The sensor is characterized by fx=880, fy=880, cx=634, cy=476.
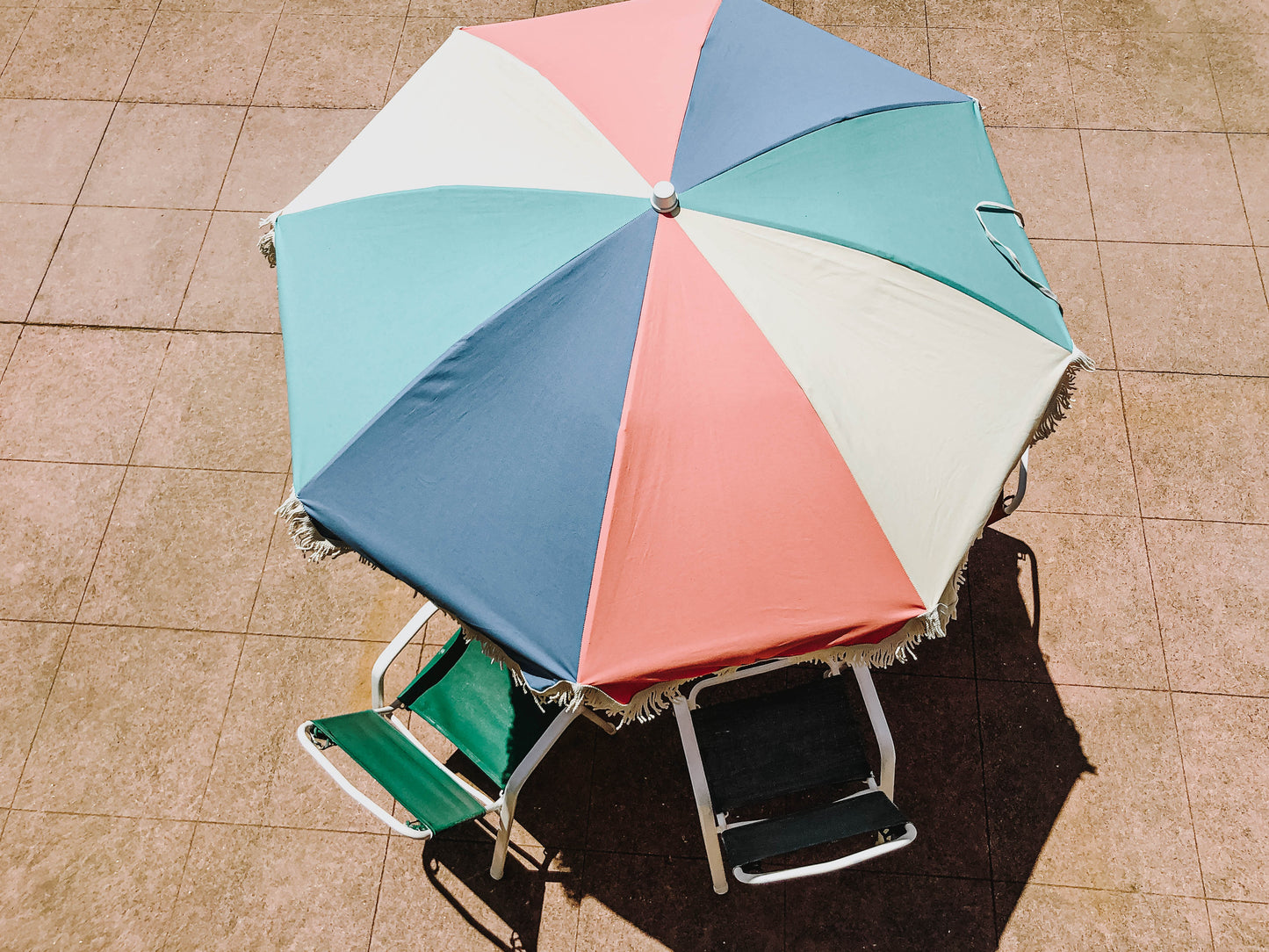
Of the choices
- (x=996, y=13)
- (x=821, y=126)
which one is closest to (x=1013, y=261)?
(x=821, y=126)

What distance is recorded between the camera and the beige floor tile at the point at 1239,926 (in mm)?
4367

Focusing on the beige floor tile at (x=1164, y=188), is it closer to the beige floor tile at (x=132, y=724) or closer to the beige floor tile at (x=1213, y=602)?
the beige floor tile at (x=1213, y=602)

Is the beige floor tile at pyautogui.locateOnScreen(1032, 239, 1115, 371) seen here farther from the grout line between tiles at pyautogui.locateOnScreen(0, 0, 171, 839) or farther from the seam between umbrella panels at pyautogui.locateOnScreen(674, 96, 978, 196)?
the grout line between tiles at pyautogui.locateOnScreen(0, 0, 171, 839)

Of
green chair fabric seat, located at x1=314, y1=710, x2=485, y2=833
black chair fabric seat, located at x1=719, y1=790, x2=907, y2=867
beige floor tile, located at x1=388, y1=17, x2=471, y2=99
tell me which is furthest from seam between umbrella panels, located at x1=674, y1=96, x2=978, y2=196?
beige floor tile, located at x1=388, y1=17, x2=471, y2=99

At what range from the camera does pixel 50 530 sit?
5.32m

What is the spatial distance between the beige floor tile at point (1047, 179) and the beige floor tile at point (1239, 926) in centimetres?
407

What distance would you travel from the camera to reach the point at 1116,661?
4883 mm

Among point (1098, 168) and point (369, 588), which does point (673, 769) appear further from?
point (1098, 168)

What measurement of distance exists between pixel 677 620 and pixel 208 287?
4.53 meters

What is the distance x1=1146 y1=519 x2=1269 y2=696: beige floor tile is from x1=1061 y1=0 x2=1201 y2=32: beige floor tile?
3.92 metres

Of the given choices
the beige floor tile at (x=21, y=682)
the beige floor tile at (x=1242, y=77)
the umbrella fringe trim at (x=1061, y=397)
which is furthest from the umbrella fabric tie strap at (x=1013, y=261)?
the beige floor tile at (x=21, y=682)

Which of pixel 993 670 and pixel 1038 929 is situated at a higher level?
pixel 993 670

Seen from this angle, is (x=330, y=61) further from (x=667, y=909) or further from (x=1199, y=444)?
(x=1199, y=444)

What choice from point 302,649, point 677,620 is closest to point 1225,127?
point 677,620
